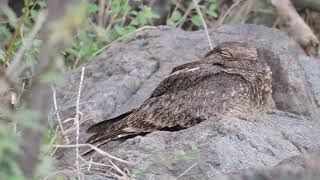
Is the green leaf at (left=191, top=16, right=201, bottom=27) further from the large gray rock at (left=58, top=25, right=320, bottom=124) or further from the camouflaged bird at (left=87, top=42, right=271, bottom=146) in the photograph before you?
the camouflaged bird at (left=87, top=42, right=271, bottom=146)

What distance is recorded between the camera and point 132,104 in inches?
225

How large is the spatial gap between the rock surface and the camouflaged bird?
122 millimetres

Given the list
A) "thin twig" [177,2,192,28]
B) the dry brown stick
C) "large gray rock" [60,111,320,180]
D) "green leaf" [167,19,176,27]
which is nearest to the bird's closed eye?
"large gray rock" [60,111,320,180]

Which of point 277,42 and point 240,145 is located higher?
point 240,145

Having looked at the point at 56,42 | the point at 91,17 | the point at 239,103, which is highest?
the point at 56,42

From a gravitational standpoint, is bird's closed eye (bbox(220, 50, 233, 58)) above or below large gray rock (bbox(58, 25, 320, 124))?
above

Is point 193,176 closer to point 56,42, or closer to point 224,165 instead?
point 224,165

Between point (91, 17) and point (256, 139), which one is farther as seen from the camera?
point (91, 17)

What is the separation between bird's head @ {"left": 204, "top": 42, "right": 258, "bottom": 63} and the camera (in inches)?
208

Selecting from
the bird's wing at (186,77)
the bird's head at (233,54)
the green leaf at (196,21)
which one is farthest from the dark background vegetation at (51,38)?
the bird's head at (233,54)

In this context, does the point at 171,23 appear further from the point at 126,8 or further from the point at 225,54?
the point at 225,54

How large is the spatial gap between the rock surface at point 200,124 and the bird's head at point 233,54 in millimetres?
372

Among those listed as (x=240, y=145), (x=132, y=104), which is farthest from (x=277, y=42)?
(x=240, y=145)

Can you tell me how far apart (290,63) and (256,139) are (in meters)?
1.75
